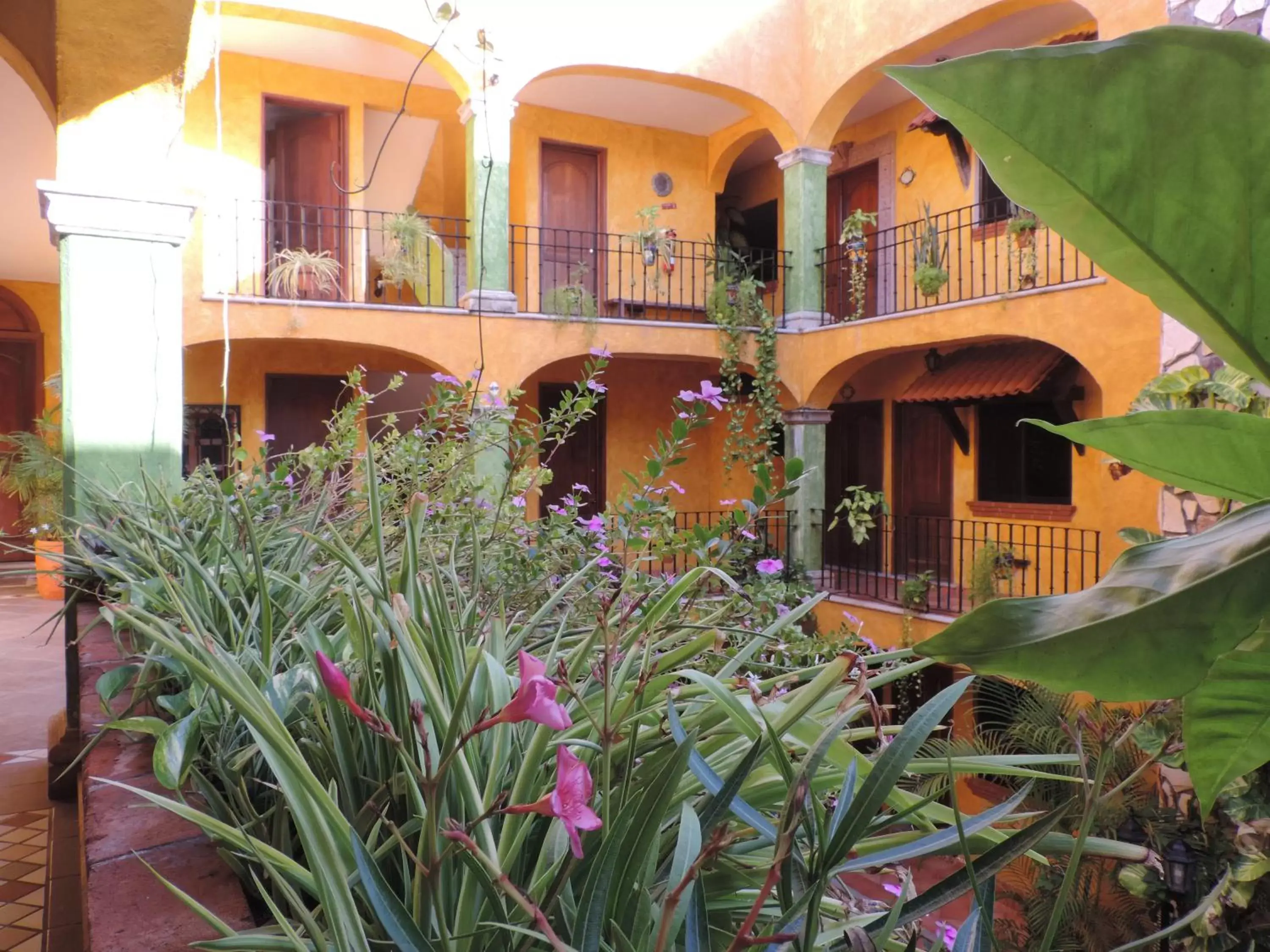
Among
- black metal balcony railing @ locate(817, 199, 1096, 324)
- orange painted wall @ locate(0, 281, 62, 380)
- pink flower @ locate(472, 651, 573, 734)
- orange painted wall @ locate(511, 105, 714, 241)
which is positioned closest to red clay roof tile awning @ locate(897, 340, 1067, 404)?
Answer: black metal balcony railing @ locate(817, 199, 1096, 324)

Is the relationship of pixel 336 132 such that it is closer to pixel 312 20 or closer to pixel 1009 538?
pixel 312 20

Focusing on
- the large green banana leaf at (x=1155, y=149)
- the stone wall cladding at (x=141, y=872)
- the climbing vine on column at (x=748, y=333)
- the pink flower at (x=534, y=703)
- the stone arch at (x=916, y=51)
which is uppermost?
the stone arch at (x=916, y=51)

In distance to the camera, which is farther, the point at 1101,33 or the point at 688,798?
the point at 1101,33

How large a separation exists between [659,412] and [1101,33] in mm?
6396

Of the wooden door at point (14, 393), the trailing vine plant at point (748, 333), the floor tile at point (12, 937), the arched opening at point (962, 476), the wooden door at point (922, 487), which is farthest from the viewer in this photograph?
the wooden door at point (14, 393)

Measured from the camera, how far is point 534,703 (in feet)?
1.60

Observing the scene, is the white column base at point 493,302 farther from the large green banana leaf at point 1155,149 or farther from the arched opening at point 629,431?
the large green banana leaf at point 1155,149

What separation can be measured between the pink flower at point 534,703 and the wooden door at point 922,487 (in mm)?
9615

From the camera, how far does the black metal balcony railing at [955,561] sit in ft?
27.3

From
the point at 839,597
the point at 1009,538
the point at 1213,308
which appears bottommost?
the point at 839,597

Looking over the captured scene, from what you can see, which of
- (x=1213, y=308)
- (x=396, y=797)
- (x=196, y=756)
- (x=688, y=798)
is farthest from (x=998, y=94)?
(x=196, y=756)

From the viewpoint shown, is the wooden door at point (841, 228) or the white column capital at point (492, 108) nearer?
the white column capital at point (492, 108)

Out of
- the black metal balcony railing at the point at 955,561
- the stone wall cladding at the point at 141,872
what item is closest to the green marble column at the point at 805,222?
the black metal balcony railing at the point at 955,561

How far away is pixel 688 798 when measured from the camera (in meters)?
0.79
